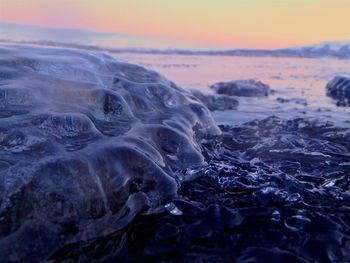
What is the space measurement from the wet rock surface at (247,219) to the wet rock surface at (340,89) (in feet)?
13.3

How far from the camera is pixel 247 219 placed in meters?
1.83

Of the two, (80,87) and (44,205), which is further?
(80,87)

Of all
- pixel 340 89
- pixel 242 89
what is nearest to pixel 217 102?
pixel 242 89

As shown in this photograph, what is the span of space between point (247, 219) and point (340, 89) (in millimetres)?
6026

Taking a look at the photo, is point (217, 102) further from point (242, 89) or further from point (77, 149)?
point (77, 149)

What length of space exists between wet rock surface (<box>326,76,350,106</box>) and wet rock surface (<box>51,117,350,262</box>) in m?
4.06

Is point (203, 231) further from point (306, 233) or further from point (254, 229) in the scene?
point (306, 233)

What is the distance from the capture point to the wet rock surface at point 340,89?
6.58 metres

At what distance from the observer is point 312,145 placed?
323 centimetres

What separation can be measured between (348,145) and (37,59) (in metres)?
2.62

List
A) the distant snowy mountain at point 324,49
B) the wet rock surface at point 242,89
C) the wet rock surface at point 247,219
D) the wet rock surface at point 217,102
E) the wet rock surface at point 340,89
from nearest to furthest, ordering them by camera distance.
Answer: the wet rock surface at point 247,219 < the wet rock surface at point 217,102 < the wet rock surface at point 340,89 < the wet rock surface at point 242,89 < the distant snowy mountain at point 324,49

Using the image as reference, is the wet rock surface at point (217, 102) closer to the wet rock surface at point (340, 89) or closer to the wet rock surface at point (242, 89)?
the wet rock surface at point (242, 89)

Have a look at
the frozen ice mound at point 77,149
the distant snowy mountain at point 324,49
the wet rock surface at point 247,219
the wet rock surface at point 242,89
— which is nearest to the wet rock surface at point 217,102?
the wet rock surface at point 242,89

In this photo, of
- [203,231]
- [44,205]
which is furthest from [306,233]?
[44,205]
